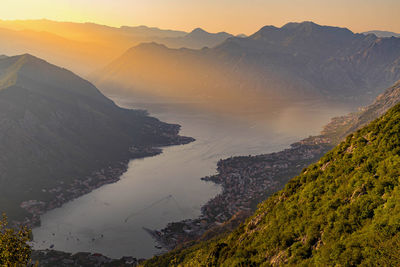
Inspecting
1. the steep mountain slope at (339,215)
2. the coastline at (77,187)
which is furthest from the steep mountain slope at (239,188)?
the steep mountain slope at (339,215)

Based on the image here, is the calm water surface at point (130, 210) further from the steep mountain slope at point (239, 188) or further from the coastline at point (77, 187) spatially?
the steep mountain slope at point (239, 188)

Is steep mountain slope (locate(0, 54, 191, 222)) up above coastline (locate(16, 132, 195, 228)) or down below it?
above

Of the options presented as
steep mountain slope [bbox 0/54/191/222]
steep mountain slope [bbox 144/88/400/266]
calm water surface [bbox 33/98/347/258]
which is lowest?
calm water surface [bbox 33/98/347/258]

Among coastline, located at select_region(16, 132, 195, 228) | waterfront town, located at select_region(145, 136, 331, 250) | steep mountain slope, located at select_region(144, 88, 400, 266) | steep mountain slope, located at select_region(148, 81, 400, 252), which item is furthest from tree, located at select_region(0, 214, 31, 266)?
coastline, located at select_region(16, 132, 195, 228)

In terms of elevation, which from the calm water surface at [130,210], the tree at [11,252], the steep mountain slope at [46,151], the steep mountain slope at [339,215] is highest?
the steep mountain slope at [339,215]

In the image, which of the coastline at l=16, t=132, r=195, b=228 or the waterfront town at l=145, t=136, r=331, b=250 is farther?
the coastline at l=16, t=132, r=195, b=228

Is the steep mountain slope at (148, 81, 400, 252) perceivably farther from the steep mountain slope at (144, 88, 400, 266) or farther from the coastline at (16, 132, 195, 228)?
the steep mountain slope at (144, 88, 400, 266)

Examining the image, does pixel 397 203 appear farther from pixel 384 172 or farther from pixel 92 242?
pixel 92 242
